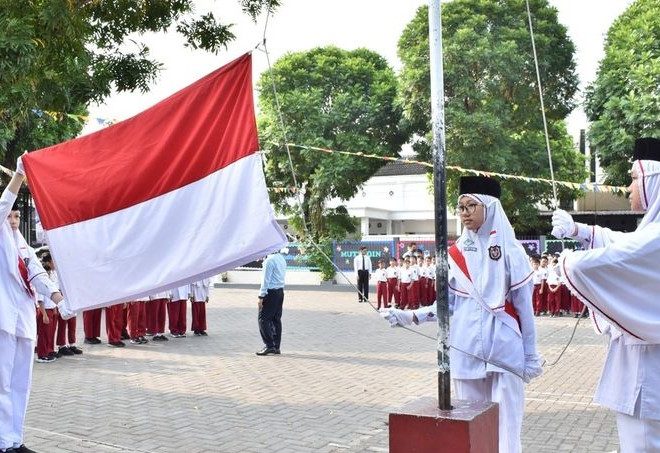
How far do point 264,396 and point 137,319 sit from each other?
5978mm

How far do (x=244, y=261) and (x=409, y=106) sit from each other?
972 inches

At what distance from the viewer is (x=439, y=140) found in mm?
3893

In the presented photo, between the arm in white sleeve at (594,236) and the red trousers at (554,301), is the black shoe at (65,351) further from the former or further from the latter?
the red trousers at (554,301)

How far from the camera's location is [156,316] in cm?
1423

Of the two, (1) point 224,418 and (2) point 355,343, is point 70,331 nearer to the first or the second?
(2) point 355,343

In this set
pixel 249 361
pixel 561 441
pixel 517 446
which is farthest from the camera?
pixel 249 361

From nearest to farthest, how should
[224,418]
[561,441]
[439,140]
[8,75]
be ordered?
[439,140], [8,75], [561,441], [224,418]

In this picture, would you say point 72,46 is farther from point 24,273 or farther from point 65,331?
point 65,331

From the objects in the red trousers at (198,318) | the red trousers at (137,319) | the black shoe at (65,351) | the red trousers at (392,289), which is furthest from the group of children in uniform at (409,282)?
the black shoe at (65,351)

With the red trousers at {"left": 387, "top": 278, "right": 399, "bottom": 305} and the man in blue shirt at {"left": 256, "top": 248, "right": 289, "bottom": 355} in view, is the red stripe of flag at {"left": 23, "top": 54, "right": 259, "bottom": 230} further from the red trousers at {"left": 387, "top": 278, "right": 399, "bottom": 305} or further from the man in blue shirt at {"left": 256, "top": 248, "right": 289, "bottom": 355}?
the red trousers at {"left": 387, "top": 278, "right": 399, "bottom": 305}

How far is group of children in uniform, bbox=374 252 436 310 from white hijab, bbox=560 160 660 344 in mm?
19194

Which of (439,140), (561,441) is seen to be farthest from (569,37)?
(439,140)

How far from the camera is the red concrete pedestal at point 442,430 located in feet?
11.4

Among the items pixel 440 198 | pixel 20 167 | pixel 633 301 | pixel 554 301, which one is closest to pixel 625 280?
pixel 633 301
